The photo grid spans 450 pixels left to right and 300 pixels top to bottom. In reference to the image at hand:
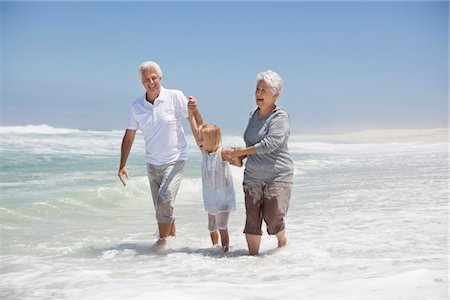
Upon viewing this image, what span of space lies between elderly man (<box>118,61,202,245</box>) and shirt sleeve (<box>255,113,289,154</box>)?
1.04 metres

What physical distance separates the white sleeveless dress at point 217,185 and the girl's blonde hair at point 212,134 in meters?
0.08

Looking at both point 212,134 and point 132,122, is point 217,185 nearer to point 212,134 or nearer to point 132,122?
point 212,134

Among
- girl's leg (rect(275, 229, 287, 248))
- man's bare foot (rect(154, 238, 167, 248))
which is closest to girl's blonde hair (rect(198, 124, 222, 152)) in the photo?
girl's leg (rect(275, 229, 287, 248))

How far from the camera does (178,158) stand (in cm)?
598

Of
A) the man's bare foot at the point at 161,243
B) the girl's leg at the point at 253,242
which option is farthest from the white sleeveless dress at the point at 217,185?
the man's bare foot at the point at 161,243

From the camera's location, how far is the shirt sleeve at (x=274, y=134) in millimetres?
5031

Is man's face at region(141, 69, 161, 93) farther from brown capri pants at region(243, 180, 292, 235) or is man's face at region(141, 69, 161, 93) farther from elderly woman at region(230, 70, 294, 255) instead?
brown capri pants at region(243, 180, 292, 235)

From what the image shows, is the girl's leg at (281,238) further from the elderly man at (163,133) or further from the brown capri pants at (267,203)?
the elderly man at (163,133)

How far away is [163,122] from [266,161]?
127 centimetres

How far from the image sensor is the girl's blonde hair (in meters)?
5.50

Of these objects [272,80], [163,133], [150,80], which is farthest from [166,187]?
[272,80]

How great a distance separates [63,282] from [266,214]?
1.90m

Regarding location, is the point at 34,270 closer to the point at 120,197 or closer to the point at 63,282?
the point at 63,282

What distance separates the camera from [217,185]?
18.4ft
